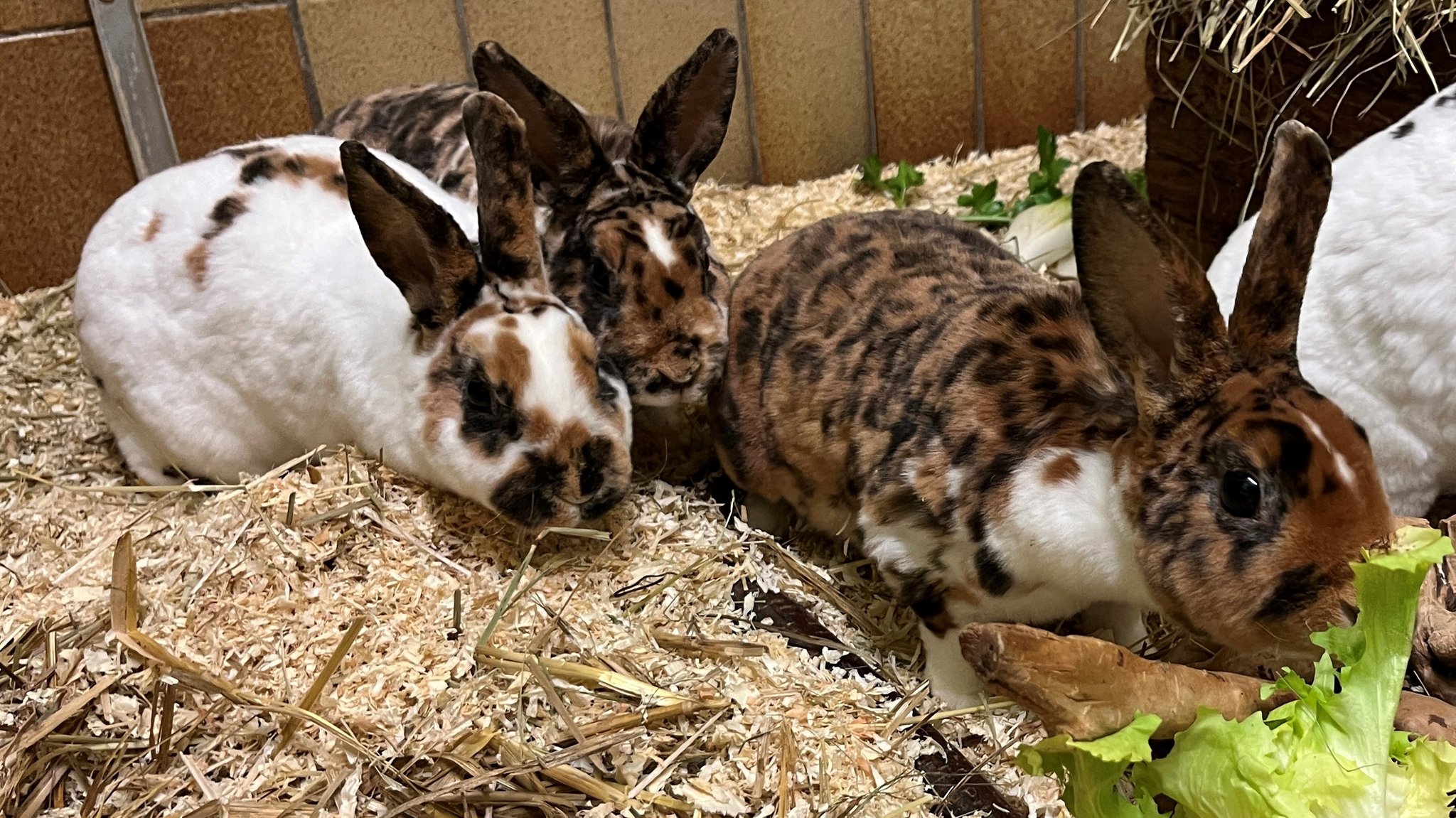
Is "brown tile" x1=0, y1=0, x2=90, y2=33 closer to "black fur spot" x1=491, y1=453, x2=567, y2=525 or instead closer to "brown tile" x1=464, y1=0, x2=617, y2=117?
"brown tile" x1=464, y1=0, x2=617, y2=117

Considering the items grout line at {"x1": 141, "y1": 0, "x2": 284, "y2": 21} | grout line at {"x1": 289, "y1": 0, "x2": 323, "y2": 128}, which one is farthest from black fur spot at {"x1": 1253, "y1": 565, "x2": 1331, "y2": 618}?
grout line at {"x1": 141, "y1": 0, "x2": 284, "y2": 21}

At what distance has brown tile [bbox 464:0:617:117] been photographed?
4.06 meters

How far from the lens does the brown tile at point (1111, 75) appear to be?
190 inches

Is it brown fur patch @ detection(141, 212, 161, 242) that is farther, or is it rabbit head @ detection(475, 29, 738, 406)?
brown fur patch @ detection(141, 212, 161, 242)

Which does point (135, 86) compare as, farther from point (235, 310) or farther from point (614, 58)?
point (614, 58)

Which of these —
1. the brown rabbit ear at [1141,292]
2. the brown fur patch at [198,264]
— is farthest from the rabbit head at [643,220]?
the brown rabbit ear at [1141,292]

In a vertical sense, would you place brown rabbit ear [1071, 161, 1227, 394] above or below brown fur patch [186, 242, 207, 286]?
above

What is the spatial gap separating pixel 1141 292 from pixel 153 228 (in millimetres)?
2541

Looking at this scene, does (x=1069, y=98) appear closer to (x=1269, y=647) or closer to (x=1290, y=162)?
(x=1290, y=162)

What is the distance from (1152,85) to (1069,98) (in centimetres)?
131

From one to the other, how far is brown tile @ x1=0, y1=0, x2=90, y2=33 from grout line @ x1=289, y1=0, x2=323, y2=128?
24.1 inches

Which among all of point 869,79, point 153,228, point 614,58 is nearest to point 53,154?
point 153,228

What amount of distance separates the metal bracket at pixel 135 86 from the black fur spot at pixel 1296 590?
3.64m

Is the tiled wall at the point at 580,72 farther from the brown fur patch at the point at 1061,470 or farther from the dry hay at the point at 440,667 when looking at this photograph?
the brown fur patch at the point at 1061,470
